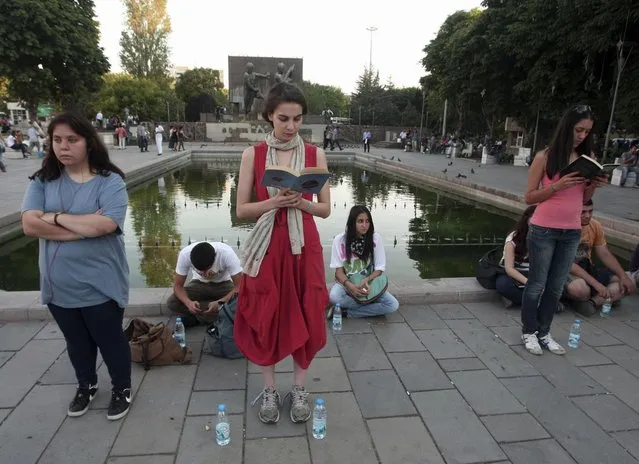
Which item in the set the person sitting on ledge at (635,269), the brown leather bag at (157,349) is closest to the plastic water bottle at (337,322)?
the brown leather bag at (157,349)

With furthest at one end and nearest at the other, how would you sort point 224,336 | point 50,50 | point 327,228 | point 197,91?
point 197,91 → point 50,50 → point 327,228 → point 224,336

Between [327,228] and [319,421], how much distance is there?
6.41m

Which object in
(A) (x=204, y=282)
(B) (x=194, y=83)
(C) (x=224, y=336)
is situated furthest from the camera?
(B) (x=194, y=83)

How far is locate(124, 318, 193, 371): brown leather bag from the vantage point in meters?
3.11

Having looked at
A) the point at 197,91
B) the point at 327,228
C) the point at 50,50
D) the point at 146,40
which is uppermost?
the point at 146,40

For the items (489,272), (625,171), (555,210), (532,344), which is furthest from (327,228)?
(625,171)

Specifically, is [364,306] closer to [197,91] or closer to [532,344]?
[532,344]

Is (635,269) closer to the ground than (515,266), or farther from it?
closer to the ground

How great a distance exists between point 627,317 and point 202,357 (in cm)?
382

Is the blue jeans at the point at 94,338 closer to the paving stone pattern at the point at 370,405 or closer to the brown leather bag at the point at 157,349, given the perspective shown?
the paving stone pattern at the point at 370,405

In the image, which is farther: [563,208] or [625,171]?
[625,171]

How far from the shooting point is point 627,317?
415 centimetres

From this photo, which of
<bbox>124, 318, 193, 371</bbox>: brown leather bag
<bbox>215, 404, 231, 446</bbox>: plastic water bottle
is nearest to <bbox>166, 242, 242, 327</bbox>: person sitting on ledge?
<bbox>124, 318, 193, 371</bbox>: brown leather bag

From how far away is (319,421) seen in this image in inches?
94.8
